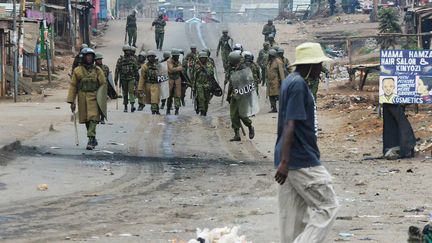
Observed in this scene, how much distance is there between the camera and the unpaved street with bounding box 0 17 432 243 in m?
10.2

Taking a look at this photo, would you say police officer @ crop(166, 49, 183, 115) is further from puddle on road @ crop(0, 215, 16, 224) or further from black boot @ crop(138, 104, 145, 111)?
puddle on road @ crop(0, 215, 16, 224)

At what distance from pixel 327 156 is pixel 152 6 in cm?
8215

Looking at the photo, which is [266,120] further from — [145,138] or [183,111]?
[145,138]

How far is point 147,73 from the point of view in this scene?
2531 cm

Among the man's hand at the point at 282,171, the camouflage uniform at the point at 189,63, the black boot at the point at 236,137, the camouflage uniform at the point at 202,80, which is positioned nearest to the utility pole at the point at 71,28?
the camouflage uniform at the point at 189,63

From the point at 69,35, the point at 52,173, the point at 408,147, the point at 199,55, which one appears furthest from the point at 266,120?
the point at 69,35

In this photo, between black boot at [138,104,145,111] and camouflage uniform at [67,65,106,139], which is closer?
camouflage uniform at [67,65,106,139]

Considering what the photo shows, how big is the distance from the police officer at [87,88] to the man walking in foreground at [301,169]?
31.8 feet

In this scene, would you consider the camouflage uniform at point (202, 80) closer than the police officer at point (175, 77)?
Yes

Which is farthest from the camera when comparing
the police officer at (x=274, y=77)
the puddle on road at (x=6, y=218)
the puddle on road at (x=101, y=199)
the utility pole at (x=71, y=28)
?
the utility pole at (x=71, y=28)

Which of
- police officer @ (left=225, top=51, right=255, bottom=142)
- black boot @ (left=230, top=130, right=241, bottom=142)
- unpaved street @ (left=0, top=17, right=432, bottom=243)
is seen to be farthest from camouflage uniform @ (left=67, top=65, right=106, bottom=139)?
black boot @ (left=230, top=130, right=241, bottom=142)

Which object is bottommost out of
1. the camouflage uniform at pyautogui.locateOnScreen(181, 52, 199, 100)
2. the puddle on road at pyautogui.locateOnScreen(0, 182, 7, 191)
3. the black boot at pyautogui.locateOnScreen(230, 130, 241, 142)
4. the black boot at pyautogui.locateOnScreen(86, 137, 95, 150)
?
the black boot at pyautogui.locateOnScreen(230, 130, 241, 142)

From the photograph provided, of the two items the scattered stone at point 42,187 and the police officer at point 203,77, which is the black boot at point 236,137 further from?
the scattered stone at point 42,187

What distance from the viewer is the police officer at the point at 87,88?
17.1 m
